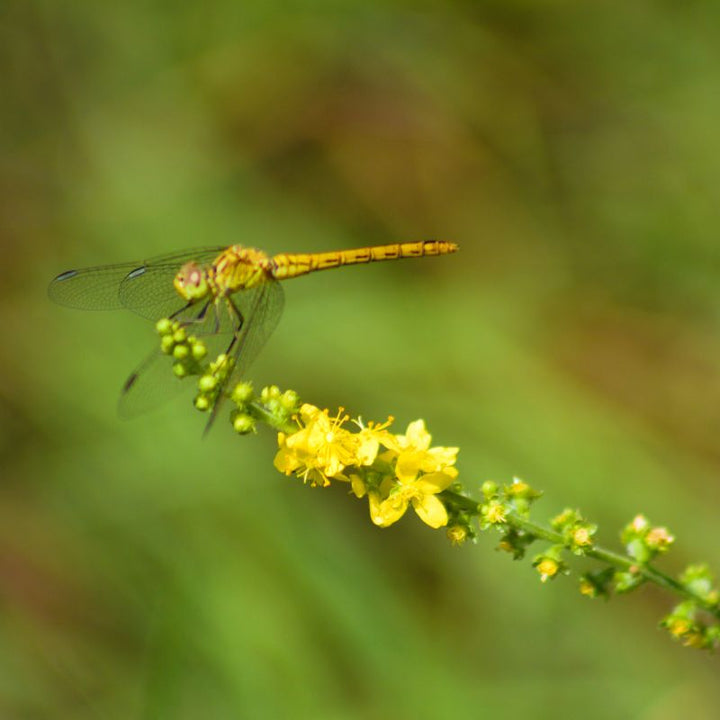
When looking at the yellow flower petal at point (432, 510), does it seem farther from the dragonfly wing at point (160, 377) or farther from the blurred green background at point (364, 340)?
the blurred green background at point (364, 340)

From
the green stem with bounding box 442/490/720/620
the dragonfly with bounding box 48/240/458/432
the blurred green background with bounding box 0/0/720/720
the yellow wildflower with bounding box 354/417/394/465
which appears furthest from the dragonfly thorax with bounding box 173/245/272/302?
the blurred green background with bounding box 0/0/720/720

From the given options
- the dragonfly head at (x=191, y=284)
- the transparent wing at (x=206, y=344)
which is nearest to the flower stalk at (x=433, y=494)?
the transparent wing at (x=206, y=344)

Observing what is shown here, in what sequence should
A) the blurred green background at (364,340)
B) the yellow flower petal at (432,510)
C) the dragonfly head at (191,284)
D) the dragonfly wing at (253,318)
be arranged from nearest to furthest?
1. the yellow flower petal at (432,510)
2. the dragonfly wing at (253,318)
3. the dragonfly head at (191,284)
4. the blurred green background at (364,340)

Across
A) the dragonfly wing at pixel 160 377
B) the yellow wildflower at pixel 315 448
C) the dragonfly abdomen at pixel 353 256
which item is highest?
the dragonfly abdomen at pixel 353 256

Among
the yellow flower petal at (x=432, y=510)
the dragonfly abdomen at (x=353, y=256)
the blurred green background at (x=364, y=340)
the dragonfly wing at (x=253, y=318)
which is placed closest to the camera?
the yellow flower petal at (x=432, y=510)

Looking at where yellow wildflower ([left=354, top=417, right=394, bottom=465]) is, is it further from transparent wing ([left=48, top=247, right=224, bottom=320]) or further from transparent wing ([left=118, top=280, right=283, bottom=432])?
transparent wing ([left=48, top=247, right=224, bottom=320])

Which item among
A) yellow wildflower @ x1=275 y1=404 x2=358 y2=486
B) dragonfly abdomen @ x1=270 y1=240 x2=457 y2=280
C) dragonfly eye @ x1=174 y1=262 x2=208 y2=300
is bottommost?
yellow wildflower @ x1=275 y1=404 x2=358 y2=486

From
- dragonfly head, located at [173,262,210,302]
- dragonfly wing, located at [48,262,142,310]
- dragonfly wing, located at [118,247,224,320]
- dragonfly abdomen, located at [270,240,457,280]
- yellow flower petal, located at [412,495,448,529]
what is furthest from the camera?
dragonfly abdomen, located at [270,240,457,280]

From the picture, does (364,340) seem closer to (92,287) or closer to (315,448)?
(92,287)
